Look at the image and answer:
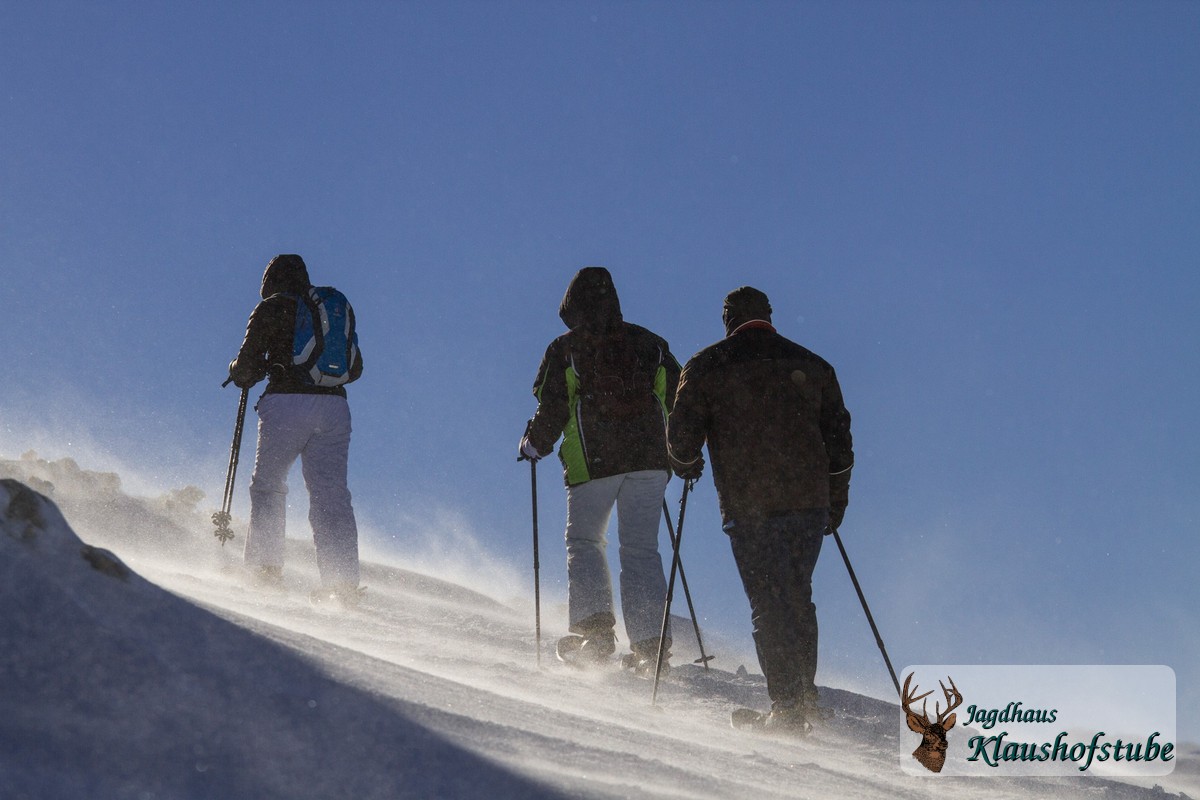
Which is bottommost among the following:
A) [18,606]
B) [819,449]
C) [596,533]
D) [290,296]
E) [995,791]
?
[995,791]

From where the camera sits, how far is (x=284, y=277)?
791cm

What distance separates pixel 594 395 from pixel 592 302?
0.63m

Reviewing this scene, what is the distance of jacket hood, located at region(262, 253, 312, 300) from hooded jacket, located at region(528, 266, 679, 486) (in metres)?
2.07

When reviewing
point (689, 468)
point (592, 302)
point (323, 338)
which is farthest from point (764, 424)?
point (323, 338)

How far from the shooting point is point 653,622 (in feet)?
22.6

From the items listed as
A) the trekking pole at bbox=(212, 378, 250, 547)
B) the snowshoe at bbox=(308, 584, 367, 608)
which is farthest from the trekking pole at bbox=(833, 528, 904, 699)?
the trekking pole at bbox=(212, 378, 250, 547)

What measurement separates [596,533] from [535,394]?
1054 mm

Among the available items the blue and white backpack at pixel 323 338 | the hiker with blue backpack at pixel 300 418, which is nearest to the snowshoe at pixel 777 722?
the hiker with blue backpack at pixel 300 418

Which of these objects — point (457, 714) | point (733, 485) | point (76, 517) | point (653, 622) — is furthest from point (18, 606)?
point (76, 517)

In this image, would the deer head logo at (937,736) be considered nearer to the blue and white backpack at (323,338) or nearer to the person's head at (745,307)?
the person's head at (745,307)

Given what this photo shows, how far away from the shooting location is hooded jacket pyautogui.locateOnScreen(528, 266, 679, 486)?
7090 mm

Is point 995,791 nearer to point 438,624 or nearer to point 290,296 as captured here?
point 438,624

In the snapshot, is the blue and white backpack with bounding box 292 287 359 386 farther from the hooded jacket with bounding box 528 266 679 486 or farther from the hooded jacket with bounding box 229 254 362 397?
the hooded jacket with bounding box 528 266 679 486

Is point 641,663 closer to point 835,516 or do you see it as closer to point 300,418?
point 835,516
